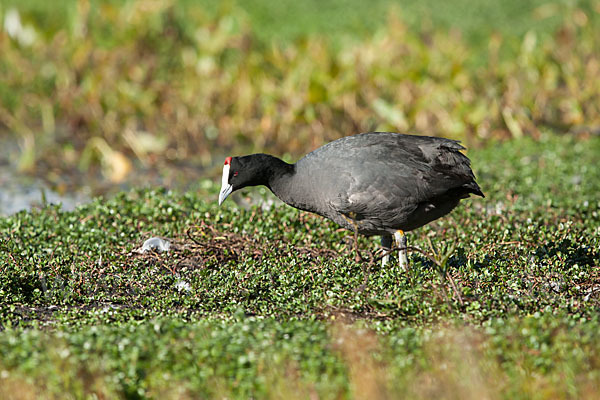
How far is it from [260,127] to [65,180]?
279cm

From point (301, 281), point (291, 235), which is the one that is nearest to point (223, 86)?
point (291, 235)

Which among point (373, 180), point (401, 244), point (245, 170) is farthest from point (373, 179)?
point (245, 170)

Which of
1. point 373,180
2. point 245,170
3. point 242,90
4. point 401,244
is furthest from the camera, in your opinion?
point 242,90

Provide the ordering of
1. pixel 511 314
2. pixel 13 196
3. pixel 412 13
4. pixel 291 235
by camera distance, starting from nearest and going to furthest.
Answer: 1. pixel 511 314
2. pixel 291 235
3. pixel 13 196
4. pixel 412 13

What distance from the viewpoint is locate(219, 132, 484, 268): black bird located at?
17.7 ft

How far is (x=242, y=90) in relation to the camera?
37.6ft

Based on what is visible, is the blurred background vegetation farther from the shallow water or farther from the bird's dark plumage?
the bird's dark plumage

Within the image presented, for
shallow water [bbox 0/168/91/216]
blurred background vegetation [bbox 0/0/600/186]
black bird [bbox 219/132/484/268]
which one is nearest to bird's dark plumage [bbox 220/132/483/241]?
black bird [bbox 219/132/484/268]

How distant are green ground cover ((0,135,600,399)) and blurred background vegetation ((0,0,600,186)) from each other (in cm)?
291

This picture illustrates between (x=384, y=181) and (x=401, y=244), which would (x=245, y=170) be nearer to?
(x=384, y=181)

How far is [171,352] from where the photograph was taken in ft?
13.2

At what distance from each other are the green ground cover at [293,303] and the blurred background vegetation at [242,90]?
2.91 meters

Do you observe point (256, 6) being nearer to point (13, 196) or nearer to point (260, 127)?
point (260, 127)

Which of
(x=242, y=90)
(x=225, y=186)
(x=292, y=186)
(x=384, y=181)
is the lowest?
(x=384, y=181)
